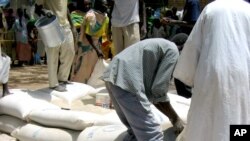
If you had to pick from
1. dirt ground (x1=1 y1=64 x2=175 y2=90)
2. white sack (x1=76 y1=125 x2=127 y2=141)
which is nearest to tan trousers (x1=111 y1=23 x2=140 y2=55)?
white sack (x1=76 y1=125 x2=127 y2=141)

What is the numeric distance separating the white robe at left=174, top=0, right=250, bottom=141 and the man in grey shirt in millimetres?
728

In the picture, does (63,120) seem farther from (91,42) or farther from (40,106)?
(91,42)

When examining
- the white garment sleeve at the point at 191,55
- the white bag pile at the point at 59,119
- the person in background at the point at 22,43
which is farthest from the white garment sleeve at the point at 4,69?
the person in background at the point at 22,43

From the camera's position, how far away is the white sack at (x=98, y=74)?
6.48m

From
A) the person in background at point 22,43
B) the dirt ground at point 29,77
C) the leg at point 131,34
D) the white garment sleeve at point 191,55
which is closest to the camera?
the white garment sleeve at point 191,55

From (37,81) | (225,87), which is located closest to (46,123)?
(225,87)

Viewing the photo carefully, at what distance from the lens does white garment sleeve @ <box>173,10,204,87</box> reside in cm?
283

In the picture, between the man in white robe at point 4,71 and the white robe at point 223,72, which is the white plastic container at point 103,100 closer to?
the man in white robe at point 4,71

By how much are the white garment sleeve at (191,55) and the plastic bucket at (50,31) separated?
271 centimetres

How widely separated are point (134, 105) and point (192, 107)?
77 centimetres

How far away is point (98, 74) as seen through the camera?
6562 millimetres

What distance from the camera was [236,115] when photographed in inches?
106

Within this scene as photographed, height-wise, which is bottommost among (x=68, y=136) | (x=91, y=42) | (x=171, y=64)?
(x=68, y=136)

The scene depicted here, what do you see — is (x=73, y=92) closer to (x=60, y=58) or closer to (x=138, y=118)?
(x=60, y=58)
